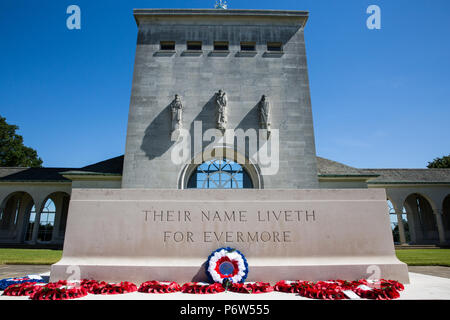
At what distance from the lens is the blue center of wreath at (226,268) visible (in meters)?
6.23

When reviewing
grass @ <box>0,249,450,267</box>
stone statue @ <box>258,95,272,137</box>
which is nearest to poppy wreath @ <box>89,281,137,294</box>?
grass @ <box>0,249,450,267</box>

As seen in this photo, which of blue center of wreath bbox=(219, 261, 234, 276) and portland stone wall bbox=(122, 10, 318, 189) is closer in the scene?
blue center of wreath bbox=(219, 261, 234, 276)

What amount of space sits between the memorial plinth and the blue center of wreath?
514mm

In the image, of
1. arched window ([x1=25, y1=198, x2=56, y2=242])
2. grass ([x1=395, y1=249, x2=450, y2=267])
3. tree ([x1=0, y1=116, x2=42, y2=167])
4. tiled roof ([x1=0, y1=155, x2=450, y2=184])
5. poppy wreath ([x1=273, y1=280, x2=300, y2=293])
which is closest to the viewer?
poppy wreath ([x1=273, y1=280, x2=300, y2=293])

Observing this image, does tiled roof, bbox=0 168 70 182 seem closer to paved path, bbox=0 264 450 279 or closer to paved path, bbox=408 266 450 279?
paved path, bbox=0 264 450 279

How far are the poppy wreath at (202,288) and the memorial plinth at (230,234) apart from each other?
560mm

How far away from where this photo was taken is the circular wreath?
6.13m

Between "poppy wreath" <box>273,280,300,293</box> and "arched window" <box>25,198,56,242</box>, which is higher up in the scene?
"arched window" <box>25,198,56,242</box>

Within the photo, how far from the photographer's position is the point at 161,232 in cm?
691

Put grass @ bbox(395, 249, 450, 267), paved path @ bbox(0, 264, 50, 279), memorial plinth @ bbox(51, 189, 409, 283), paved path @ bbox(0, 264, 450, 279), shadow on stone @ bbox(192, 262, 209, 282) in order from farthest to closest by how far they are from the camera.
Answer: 1. grass @ bbox(395, 249, 450, 267)
2. paved path @ bbox(0, 264, 450, 279)
3. paved path @ bbox(0, 264, 50, 279)
4. memorial plinth @ bbox(51, 189, 409, 283)
5. shadow on stone @ bbox(192, 262, 209, 282)

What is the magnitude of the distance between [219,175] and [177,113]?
5127mm

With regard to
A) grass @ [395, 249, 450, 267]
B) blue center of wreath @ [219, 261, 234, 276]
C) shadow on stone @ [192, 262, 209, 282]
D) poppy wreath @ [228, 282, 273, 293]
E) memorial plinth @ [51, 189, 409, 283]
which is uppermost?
memorial plinth @ [51, 189, 409, 283]

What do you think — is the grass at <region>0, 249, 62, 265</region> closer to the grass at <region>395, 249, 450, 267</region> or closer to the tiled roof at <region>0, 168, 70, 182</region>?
the tiled roof at <region>0, 168, 70, 182</region>
